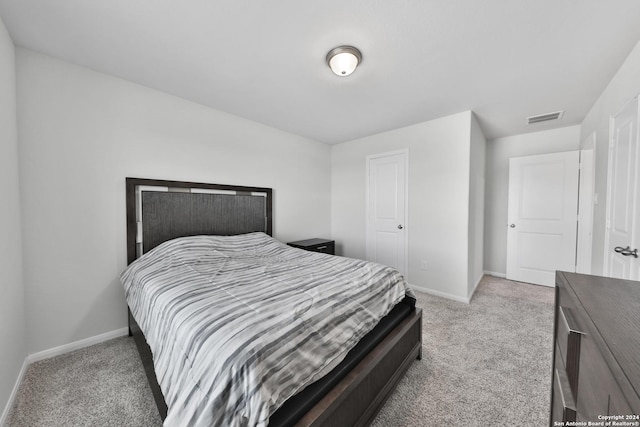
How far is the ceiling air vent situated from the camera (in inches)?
113

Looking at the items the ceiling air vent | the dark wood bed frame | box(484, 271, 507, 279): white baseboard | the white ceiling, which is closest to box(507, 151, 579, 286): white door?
box(484, 271, 507, 279): white baseboard

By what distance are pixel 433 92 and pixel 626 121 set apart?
139cm

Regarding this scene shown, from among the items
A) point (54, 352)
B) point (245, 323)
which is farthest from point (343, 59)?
point (54, 352)

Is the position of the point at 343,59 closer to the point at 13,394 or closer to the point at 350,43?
the point at 350,43

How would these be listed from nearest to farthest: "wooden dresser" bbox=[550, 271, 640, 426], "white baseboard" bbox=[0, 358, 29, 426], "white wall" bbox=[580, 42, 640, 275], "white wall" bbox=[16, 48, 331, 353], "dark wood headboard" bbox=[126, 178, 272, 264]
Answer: "wooden dresser" bbox=[550, 271, 640, 426]
"white baseboard" bbox=[0, 358, 29, 426]
"white wall" bbox=[580, 42, 640, 275]
"white wall" bbox=[16, 48, 331, 353]
"dark wood headboard" bbox=[126, 178, 272, 264]

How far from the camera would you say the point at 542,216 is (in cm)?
345

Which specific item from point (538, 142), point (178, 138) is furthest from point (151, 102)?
point (538, 142)

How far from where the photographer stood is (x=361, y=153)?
3.93 metres

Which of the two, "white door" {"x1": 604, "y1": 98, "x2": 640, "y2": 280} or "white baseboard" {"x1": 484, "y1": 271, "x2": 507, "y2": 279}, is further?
"white baseboard" {"x1": 484, "y1": 271, "x2": 507, "y2": 279}

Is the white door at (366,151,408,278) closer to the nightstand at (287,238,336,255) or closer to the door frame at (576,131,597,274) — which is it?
the nightstand at (287,238,336,255)

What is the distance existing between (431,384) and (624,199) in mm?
1964

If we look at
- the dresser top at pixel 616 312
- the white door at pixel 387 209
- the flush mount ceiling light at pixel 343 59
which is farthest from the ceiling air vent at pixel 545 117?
the dresser top at pixel 616 312

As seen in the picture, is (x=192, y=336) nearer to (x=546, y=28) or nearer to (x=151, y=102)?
(x=151, y=102)

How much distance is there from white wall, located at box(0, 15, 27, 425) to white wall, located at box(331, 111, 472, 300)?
11.9 feet
